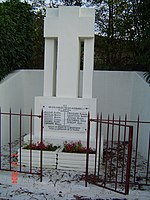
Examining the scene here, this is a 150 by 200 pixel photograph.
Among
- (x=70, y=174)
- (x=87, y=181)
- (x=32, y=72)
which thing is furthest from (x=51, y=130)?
(x=32, y=72)

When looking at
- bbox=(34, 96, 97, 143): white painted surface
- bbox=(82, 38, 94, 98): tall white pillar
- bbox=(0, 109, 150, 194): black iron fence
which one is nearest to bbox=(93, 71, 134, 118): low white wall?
bbox=(0, 109, 150, 194): black iron fence

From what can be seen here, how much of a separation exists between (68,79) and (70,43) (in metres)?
0.79

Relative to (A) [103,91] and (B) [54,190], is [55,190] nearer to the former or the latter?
(B) [54,190]

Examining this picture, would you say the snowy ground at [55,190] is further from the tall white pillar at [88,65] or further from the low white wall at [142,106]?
the low white wall at [142,106]

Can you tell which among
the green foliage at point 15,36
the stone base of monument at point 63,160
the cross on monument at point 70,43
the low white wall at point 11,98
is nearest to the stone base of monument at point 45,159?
the stone base of monument at point 63,160

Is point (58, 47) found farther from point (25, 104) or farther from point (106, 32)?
point (106, 32)

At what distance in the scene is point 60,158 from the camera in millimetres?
4621

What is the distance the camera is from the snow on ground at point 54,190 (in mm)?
3496

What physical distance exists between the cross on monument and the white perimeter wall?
1754 mm

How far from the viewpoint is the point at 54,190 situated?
3719mm

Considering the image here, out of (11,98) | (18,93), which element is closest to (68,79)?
(11,98)

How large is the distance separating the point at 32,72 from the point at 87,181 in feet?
13.9

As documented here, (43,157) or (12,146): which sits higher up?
(43,157)

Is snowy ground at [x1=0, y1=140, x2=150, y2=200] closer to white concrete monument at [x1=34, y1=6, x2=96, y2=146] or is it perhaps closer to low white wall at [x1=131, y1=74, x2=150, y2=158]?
white concrete monument at [x1=34, y1=6, x2=96, y2=146]
